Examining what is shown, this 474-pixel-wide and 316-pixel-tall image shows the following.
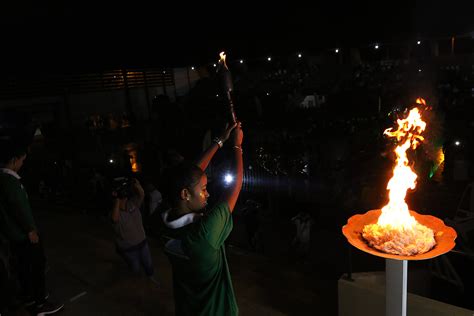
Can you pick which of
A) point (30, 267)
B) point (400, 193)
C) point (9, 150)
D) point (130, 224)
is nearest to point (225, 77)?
point (400, 193)

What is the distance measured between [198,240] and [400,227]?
1.31m

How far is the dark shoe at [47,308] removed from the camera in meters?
4.12

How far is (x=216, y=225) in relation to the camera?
202 cm

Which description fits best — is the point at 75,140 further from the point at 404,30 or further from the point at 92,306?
the point at 404,30

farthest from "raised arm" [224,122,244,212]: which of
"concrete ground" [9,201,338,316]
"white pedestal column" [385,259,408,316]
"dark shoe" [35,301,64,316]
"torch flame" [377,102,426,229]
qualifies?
"dark shoe" [35,301,64,316]

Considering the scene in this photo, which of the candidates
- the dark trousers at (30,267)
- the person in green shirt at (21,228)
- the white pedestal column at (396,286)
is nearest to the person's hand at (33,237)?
the person in green shirt at (21,228)

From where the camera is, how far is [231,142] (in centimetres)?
257

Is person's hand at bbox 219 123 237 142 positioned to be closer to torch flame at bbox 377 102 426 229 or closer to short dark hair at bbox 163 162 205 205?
short dark hair at bbox 163 162 205 205

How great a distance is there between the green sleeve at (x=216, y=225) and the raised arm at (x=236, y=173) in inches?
3.3

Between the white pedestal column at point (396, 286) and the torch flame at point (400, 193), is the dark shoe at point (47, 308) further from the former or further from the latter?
the torch flame at point (400, 193)

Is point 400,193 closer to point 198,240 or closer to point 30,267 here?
point 198,240

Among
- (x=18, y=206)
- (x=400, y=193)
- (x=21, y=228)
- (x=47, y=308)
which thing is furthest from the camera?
(x=47, y=308)

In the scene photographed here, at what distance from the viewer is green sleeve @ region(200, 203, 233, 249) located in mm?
2004

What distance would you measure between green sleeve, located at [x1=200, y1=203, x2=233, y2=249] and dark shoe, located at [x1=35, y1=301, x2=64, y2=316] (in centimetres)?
321
